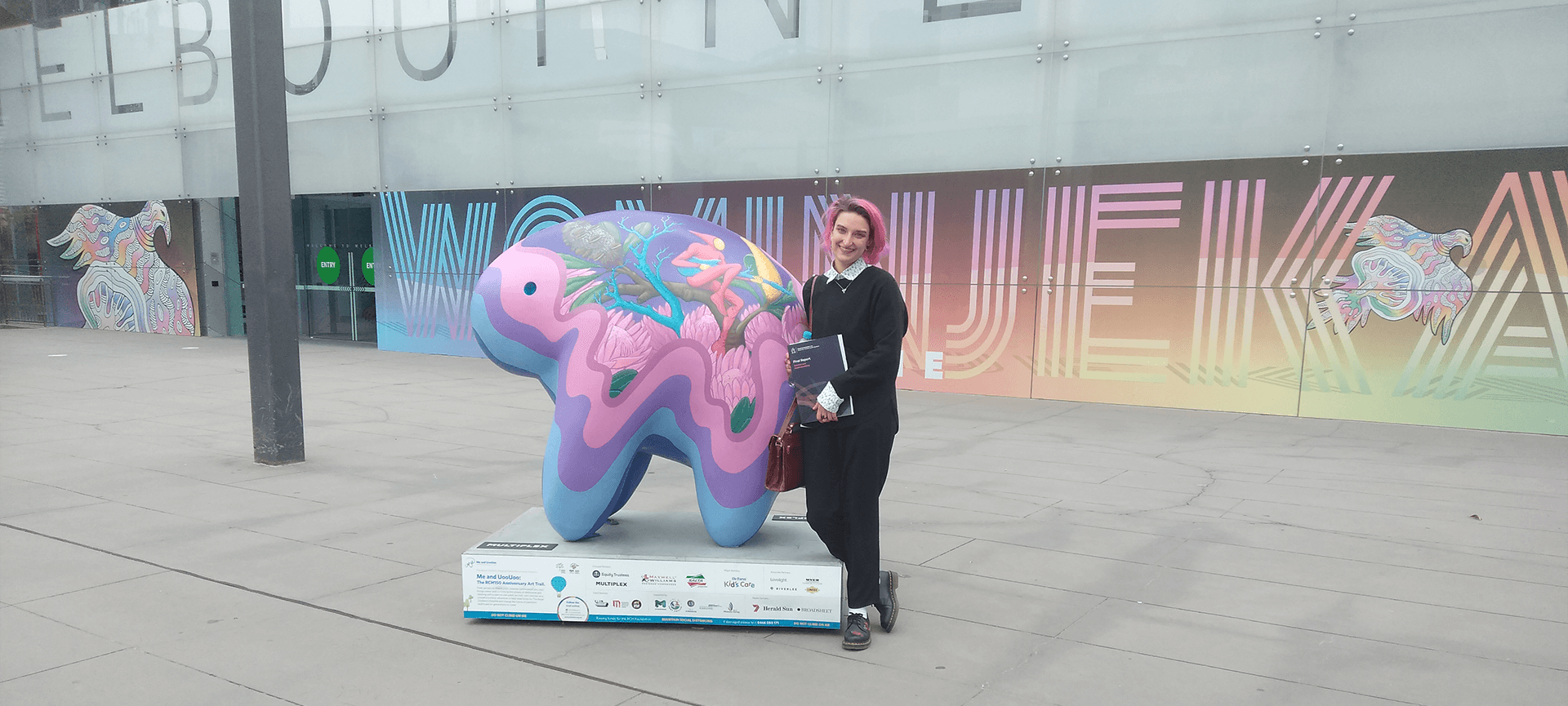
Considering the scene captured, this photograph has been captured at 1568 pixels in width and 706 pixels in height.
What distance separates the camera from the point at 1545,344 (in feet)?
26.2

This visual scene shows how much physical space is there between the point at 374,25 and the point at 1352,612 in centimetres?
1390

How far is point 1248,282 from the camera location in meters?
8.95

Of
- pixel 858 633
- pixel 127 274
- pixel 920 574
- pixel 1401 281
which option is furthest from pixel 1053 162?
pixel 127 274

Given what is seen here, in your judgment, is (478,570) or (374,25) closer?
(478,570)

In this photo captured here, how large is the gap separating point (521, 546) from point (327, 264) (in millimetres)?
14579

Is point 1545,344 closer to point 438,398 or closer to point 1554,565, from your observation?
point 1554,565

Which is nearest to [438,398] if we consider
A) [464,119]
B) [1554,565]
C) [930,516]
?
[464,119]

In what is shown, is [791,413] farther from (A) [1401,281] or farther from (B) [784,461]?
(A) [1401,281]

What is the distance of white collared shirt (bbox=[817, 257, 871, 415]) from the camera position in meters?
3.51

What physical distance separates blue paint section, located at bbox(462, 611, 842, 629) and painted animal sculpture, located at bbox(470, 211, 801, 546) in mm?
335

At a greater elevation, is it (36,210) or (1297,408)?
(36,210)

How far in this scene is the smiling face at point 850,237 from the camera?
3.58 m

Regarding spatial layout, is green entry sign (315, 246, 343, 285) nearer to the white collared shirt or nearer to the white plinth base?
the white plinth base

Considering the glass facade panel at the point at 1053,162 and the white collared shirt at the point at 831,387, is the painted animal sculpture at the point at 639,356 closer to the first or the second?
the white collared shirt at the point at 831,387
